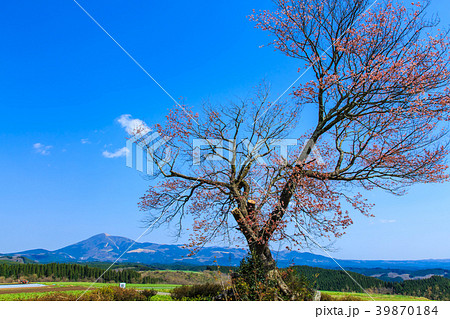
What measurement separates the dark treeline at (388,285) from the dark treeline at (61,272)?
9486mm

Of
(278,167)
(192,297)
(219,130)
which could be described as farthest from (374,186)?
(192,297)

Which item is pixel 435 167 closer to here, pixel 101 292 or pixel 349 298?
pixel 349 298

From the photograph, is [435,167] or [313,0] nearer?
[435,167]

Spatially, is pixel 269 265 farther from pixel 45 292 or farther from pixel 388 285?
pixel 45 292

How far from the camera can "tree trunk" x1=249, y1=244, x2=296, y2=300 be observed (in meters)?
9.54

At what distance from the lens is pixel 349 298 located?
10.6 meters

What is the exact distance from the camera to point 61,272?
687 inches

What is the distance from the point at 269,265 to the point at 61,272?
13.2m
